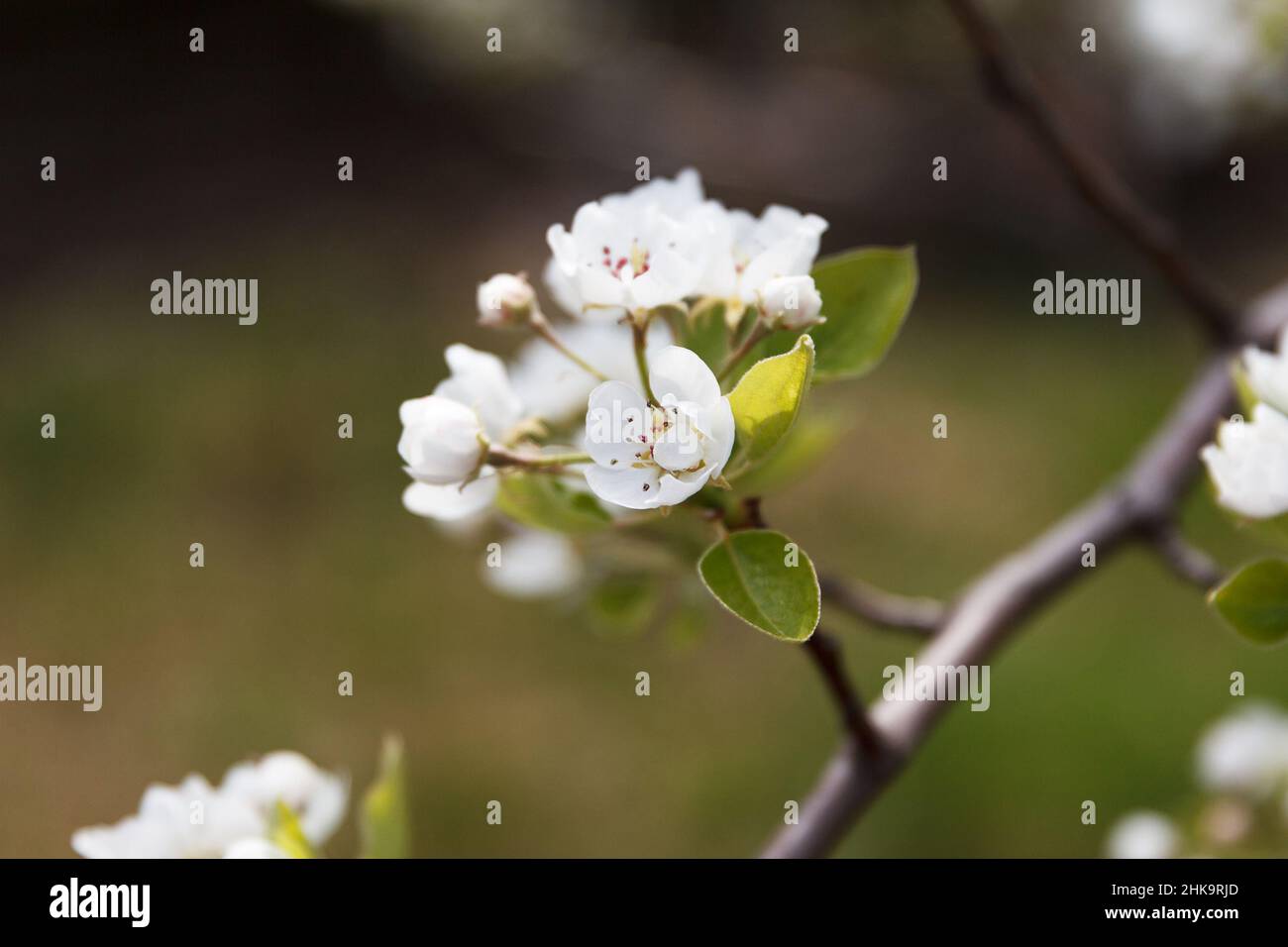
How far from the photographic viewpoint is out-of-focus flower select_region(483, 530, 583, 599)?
854mm

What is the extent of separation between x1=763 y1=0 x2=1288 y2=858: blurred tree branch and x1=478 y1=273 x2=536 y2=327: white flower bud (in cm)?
28

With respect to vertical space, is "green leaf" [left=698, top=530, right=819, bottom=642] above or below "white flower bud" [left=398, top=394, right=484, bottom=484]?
below

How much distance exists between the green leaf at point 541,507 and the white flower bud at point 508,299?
73 millimetres

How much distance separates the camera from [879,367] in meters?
3.09

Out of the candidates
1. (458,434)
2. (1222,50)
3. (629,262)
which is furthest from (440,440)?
(1222,50)

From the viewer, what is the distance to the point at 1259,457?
1.67 ft

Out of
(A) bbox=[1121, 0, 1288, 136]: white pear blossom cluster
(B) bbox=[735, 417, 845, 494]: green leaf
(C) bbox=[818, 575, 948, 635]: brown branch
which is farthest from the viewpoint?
(A) bbox=[1121, 0, 1288, 136]: white pear blossom cluster

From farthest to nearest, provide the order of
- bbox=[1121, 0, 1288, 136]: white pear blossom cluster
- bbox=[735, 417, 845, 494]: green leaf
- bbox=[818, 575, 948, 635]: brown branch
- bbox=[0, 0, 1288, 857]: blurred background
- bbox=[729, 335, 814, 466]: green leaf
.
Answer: bbox=[0, 0, 1288, 857]: blurred background < bbox=[1121, 0, 1288, 136]: white pear blossom cluster < bbox=[818, 575, 948, 635]: brown branch < bbox=[735, 417, 845, 494]: green leaf < bbox=[729, 335, 814, 466]: green leaf

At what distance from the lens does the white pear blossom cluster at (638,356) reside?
0.47m

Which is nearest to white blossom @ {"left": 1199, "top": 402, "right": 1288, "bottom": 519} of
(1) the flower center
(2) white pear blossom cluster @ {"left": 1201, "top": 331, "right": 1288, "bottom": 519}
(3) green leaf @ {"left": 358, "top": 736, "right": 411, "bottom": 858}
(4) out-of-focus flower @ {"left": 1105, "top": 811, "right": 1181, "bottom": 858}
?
(2) white pear blossom cluster @ {"left": 1201, "top": 331, "right": 1288, "bottom": 519}

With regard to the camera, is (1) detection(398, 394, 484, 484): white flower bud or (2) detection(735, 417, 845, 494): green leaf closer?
(1) detection(398, 394, 484, 484): white flower bud

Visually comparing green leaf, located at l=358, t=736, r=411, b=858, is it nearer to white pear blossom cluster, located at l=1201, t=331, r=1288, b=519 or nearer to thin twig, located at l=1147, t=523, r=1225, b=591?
white pear blossom cluster, located at l=1201, t=331, r=1288, b=519

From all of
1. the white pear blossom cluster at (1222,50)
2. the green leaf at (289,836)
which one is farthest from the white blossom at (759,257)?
the white pear blossom cluster at (1222,50)

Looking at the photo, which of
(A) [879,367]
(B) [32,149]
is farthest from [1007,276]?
(B) [32,149]
